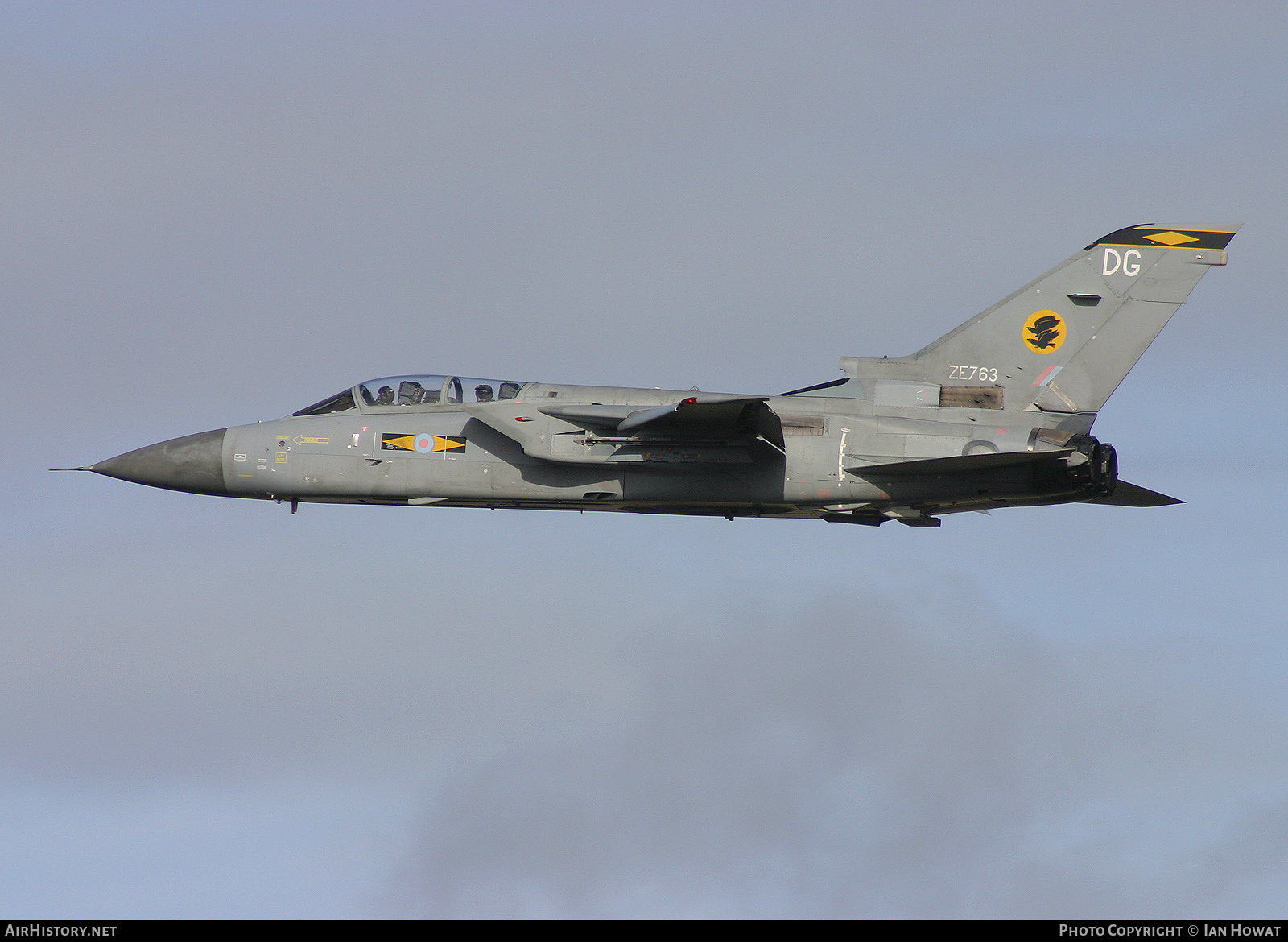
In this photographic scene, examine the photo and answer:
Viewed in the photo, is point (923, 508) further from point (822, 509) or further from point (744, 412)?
point (744, 412)

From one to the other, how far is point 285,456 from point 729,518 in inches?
309

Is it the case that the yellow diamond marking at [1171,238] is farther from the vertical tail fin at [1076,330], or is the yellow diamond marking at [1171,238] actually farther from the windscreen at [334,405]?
the windscreen at [334,405]

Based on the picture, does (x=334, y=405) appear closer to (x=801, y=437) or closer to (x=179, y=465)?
(x=179, y=465)

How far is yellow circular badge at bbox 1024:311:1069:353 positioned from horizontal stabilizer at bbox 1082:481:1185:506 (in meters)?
2.83

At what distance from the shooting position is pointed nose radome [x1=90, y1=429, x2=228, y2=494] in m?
27.2

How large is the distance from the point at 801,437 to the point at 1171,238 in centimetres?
751

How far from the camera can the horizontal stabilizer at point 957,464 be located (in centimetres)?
2441

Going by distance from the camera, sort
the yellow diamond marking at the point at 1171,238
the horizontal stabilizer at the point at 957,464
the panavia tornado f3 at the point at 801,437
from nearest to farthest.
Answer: the horizontal stabilizer at the point at 957,464, the panavia tornado f3 at the point at 801,437, the yellow diamond marking at the point at 1171,238

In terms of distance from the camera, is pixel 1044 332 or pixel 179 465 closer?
pixel 1044 332

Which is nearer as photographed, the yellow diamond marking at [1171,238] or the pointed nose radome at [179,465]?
the yellow diamond marking at [1171,238]

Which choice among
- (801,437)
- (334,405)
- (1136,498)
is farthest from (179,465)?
(1136,498)

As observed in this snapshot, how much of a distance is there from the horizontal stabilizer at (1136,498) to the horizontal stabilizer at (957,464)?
3237 mm

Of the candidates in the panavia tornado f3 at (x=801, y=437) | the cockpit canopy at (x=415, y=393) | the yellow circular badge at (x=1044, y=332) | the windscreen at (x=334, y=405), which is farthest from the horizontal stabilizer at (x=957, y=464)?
the windscreen at (x=334, y=405)

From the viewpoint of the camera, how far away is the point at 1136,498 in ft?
90.2
